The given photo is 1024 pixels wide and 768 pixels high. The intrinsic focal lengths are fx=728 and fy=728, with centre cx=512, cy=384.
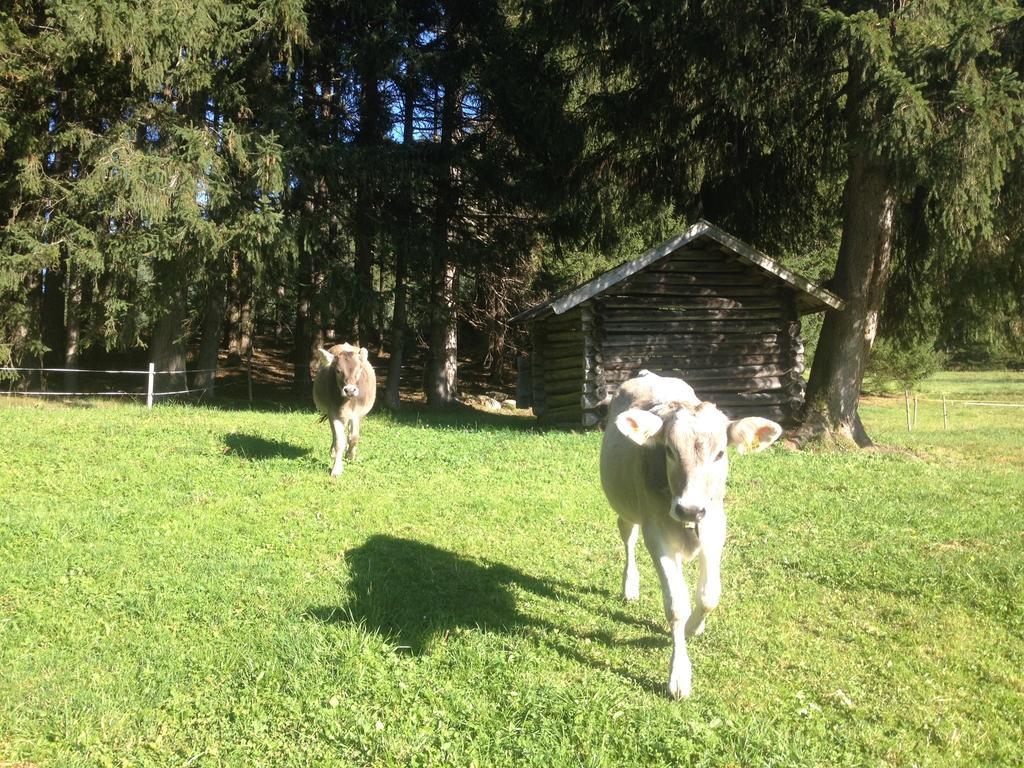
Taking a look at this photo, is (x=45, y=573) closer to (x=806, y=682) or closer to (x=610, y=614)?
(x=610, y=614)

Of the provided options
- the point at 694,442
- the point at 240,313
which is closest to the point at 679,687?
the point at 694,442

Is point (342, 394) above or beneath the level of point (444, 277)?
beneath

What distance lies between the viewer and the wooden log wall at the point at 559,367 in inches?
671

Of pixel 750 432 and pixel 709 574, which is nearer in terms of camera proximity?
pixel 709 574

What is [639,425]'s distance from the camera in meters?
4.64

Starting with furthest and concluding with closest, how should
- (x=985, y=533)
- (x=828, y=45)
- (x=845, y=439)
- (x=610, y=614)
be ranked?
(x=845, y=439), (x=828, y=45), (x=985, y=533), (x=610, y=614)

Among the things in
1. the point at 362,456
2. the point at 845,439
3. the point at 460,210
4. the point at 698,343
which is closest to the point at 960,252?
the point at 845,439

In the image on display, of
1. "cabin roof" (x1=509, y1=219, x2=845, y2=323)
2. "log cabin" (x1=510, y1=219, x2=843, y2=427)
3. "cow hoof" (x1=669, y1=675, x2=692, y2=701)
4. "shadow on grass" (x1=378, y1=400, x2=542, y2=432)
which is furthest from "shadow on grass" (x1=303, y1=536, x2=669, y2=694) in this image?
"log cabin" (x1=510, y1=219, x2=843, y2=427)

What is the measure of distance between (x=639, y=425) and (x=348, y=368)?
22.9ft

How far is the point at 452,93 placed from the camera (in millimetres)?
21594

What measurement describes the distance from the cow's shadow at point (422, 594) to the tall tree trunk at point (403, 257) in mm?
13893

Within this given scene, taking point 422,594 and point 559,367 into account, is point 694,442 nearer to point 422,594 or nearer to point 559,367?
point 422,594

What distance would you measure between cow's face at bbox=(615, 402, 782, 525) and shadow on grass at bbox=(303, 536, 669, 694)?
135 cm

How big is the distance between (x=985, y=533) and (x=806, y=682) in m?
4.97
